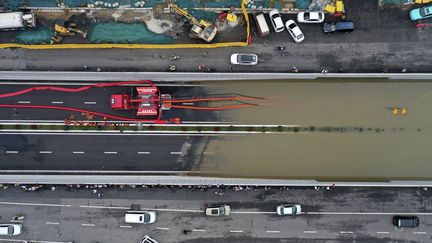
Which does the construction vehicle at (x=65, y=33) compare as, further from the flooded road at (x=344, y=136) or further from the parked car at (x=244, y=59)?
the flooded road at (x=344, y=136)

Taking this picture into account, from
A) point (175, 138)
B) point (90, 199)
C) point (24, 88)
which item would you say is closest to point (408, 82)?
point (175, 138)

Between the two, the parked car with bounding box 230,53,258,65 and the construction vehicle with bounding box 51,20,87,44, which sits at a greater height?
the construction vehicle with bounding box 51,20,87,44

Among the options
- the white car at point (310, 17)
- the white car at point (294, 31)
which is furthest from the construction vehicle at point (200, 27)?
the white car at point (310, 17)

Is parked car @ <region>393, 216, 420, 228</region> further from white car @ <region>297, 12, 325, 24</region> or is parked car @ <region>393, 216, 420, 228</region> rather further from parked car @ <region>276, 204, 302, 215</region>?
white car @ <region>297, 12, 325, 24</region>

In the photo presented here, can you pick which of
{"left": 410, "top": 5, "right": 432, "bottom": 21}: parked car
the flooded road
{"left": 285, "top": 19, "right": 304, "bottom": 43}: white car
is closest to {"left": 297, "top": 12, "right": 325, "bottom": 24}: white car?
{"left": 285, "top": 19, "right": 304, "bottom": 43}: white car

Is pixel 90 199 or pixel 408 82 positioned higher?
pixel 408 82

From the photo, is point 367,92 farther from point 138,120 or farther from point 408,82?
point 138,120
